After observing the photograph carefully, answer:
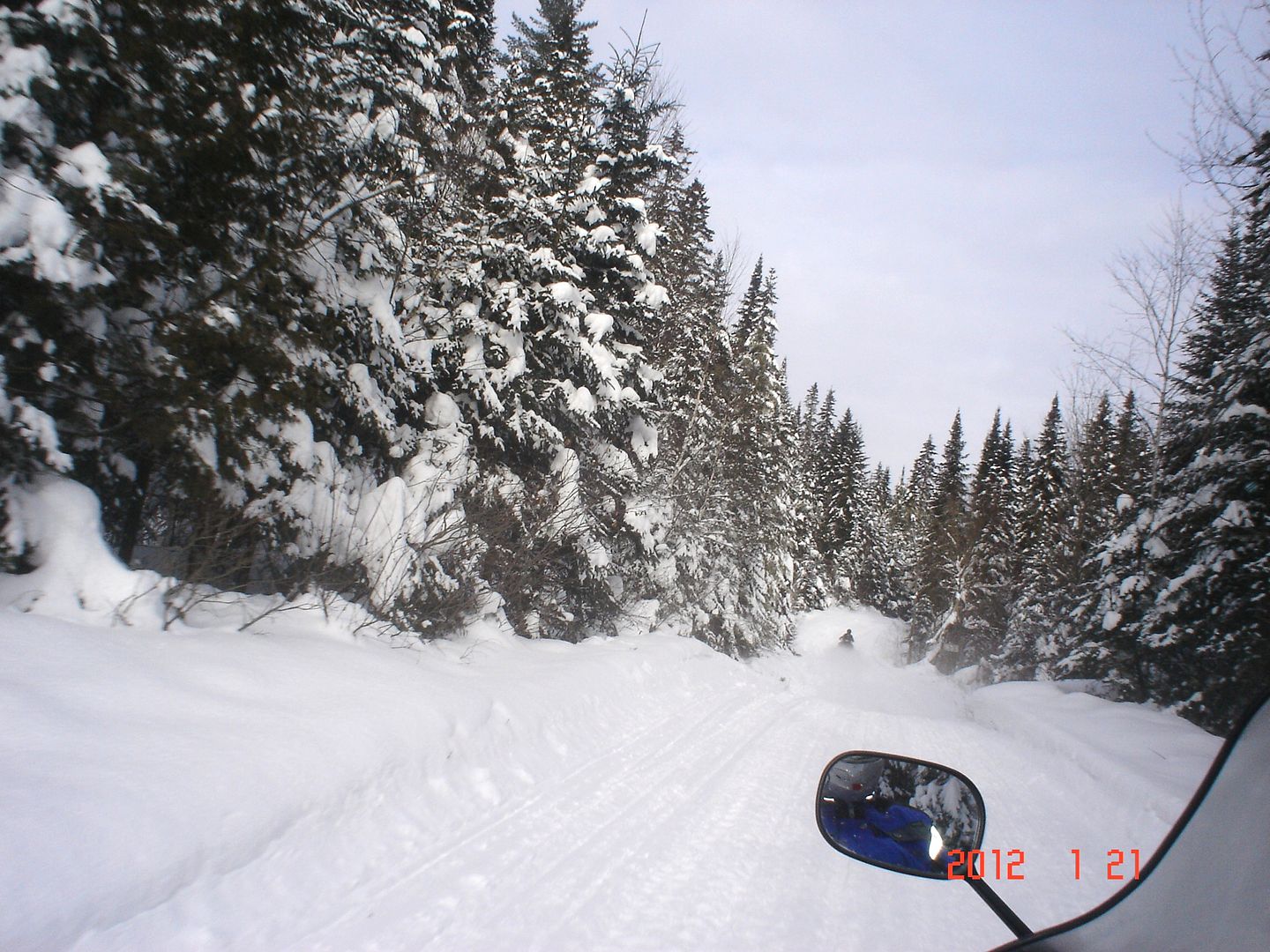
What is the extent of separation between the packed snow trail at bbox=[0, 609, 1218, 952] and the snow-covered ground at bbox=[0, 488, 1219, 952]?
18mm

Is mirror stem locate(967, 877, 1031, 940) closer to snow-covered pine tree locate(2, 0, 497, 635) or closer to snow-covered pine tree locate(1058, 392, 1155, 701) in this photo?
snow-covered pine tree locate(2, 0, 497, 635)

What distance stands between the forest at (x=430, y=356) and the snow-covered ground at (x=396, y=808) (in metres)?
1.10

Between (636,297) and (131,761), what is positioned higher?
(636,297)

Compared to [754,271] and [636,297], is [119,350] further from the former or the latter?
[754,271]

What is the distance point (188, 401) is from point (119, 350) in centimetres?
62

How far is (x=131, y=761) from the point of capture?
12.4 feet

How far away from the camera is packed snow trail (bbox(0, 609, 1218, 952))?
11.0 ft

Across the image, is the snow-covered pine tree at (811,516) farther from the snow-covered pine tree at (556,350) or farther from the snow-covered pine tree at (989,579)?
the snow-covered pine tree at (556,350)

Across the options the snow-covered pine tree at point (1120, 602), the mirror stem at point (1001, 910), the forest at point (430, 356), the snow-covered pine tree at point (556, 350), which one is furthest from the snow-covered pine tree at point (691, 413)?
the mirror stem at point (1001, 910)

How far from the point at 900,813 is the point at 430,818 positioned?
3793 millimetres

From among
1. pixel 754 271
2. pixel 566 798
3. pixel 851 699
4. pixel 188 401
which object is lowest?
pixel 851 699

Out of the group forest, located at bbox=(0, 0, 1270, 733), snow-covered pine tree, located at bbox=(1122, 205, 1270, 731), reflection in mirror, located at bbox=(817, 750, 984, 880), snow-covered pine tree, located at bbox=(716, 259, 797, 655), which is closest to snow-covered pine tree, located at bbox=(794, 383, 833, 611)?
snow-covered pine tree, located at bbox=(716, 259, 797, 655)

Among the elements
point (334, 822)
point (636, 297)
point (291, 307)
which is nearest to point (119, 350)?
point (291, 307)

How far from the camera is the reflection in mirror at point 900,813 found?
2158mm
